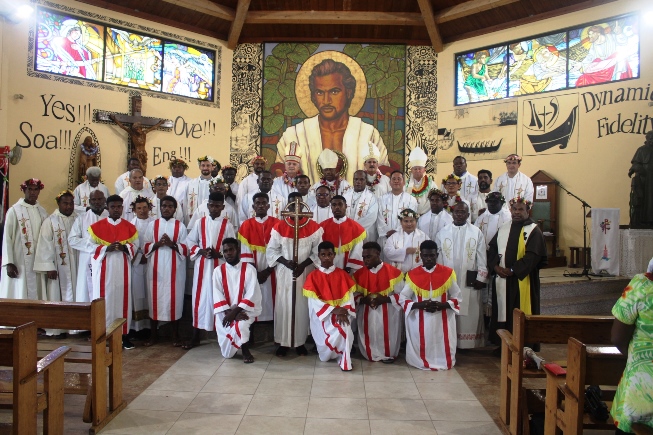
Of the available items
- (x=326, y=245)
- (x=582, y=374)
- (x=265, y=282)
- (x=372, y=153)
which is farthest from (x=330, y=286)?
(x=372, y=153)

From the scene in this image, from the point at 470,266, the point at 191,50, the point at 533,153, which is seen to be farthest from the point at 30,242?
the point at 533,153

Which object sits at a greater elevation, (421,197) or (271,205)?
(421,197)

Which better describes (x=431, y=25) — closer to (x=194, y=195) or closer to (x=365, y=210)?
(x=365, y=210)

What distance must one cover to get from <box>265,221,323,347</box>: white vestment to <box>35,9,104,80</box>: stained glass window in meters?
7.40

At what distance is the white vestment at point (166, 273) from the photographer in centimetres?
631

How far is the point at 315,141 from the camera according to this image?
13.1m

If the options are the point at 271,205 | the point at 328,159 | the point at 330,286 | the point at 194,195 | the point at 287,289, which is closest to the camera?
the point at 330,286

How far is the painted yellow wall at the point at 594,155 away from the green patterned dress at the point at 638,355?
9031 mm

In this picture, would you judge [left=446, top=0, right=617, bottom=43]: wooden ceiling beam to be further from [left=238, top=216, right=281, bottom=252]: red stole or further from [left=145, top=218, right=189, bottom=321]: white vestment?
[left=145, top=218, right=189, bottom=321]: white vestment

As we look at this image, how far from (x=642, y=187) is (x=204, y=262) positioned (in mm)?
7832

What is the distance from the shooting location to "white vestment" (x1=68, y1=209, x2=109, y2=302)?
631cm

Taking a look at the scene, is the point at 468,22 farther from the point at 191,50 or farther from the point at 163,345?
the point at 163,345

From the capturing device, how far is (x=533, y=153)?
1161 centimetres

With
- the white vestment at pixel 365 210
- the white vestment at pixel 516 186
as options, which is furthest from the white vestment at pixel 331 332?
the white vestment at pixel 516 186
